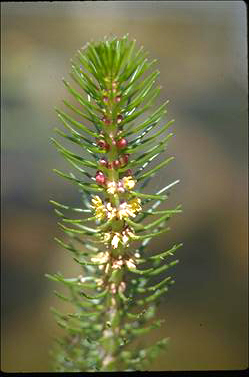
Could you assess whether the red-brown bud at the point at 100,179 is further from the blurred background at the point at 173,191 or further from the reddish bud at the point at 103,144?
the blurred background at the point at 173,191

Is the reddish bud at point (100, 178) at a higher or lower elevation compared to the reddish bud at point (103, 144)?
lower

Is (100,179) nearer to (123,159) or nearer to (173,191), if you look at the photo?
(123,159)

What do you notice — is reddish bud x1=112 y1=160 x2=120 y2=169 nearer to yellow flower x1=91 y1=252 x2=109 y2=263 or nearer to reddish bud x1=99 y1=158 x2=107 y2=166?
reddish bud x1=99 y1=158 x2=107 y2=166

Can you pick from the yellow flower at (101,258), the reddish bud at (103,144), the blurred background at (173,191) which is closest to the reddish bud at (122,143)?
the reddish bud at (103,144)

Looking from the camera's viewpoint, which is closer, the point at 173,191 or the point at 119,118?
the point at 119,118

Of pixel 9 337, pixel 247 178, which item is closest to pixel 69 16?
pixel 247 178

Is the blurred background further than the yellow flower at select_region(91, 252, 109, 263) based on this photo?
Yes

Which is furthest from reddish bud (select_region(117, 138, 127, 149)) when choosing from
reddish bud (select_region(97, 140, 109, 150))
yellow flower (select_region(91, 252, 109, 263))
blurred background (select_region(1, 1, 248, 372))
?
blurred background (select_region(1, 1, 248, 372))

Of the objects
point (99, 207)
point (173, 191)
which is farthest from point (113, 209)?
point (173, 191)

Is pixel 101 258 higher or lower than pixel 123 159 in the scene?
lower
